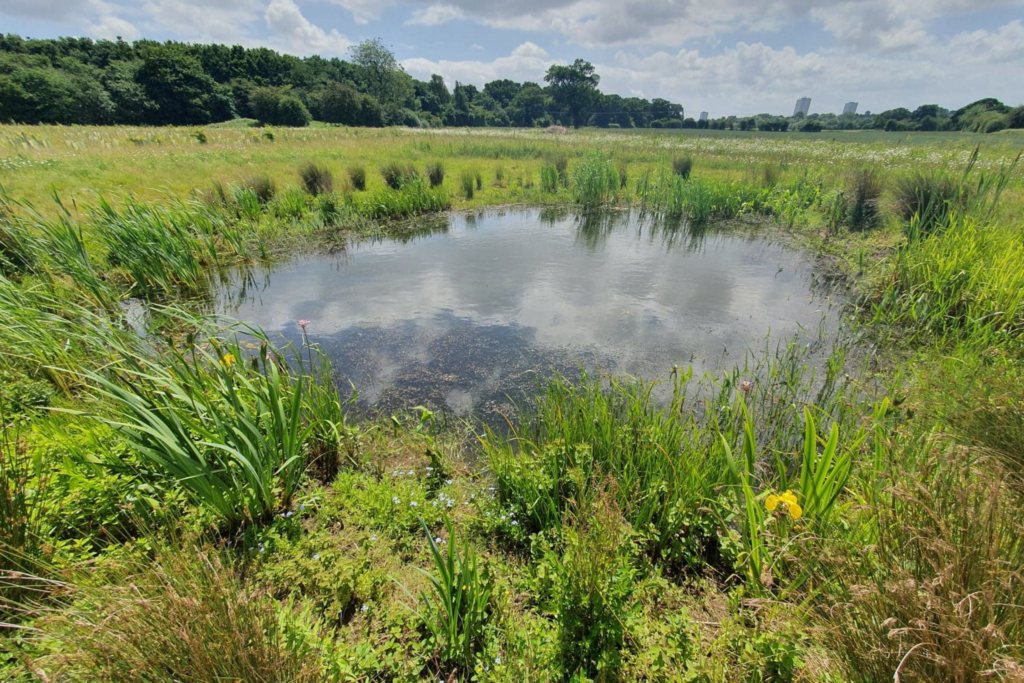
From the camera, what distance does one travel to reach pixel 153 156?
13.5 m

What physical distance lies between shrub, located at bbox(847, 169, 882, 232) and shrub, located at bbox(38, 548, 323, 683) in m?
11.3

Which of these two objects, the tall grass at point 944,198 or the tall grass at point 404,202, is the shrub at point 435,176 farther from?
the tall grass at point 944,198

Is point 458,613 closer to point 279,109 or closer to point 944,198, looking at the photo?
point 944,198

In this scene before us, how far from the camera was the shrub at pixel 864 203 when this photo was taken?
8242mm

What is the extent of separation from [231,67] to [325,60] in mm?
22601

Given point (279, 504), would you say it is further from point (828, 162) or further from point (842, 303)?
point (828, 162)

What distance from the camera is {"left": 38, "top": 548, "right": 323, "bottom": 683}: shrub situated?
110 cm

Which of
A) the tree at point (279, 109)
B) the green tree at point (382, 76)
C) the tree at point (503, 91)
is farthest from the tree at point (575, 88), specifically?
the tree at point (279, 109)

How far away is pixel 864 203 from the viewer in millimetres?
8375

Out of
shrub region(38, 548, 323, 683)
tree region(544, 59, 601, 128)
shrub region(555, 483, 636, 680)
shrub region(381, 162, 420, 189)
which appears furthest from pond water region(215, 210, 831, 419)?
tree region(544, 59, 601, 128)

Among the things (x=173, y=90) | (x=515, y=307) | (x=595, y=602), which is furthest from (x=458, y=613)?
(x=173, y=90)

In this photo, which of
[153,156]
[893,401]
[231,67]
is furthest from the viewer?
[231,67]

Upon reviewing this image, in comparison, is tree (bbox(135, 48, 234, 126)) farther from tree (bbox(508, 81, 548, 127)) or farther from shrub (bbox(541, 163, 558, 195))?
tree (bbox(508, 81, 548, 127))

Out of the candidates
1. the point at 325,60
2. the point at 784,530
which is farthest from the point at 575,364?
the point at 325,60
